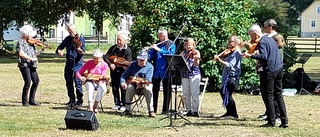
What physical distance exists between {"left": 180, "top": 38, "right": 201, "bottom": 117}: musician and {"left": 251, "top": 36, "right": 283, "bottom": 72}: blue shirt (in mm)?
1737

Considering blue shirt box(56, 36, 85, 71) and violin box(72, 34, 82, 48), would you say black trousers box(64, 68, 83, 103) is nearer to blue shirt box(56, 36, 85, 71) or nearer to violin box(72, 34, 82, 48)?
blue shirt box(56, 36, 85, 71)

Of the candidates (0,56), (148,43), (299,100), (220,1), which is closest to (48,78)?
(148,43)

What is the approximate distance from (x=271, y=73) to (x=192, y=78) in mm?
1915

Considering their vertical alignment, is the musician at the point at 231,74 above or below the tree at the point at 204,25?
below

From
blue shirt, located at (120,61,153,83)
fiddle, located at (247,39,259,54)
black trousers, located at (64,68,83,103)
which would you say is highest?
fiddle, located at (247,39,259,54)

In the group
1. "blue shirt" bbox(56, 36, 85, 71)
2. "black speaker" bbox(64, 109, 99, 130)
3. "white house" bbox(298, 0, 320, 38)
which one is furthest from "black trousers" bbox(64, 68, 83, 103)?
"white house" bbox(298, 0, 320, 38)

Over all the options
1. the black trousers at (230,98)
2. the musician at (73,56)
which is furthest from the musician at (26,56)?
the black trousers at (230,98)

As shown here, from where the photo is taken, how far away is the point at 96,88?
11.1m

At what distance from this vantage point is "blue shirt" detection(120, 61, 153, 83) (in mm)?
10922

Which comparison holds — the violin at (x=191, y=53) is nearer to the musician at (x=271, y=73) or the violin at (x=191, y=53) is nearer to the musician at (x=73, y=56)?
the musician at (x=271, y=73)

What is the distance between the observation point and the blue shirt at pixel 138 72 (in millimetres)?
10922

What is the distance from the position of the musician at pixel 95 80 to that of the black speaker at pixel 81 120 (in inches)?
69.2

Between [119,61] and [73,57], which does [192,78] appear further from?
[73,57]

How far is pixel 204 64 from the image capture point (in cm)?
1562
